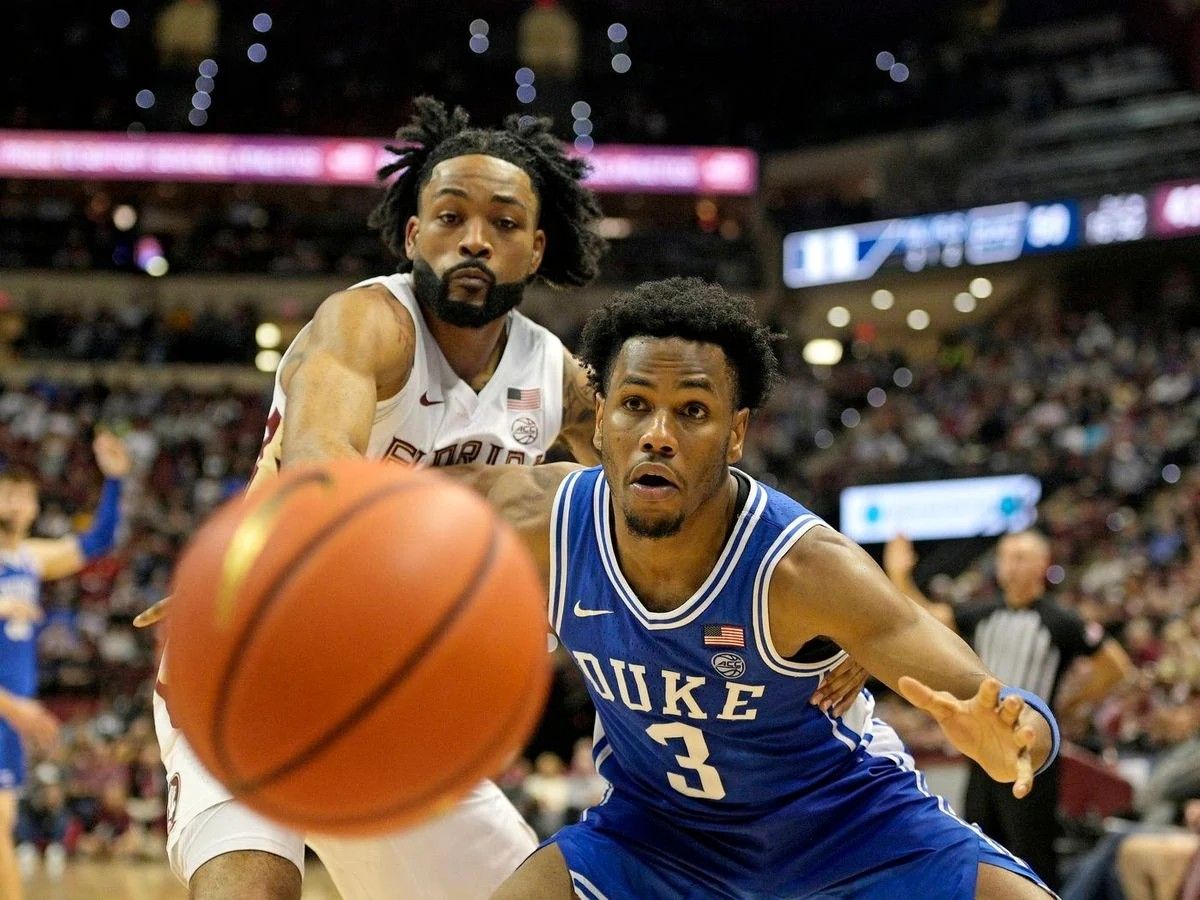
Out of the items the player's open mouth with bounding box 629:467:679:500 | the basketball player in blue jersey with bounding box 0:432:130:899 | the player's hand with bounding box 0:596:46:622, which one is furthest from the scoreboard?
the player's open mouth with bounding box 629:467:679:500

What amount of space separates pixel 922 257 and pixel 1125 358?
4669 millimetres

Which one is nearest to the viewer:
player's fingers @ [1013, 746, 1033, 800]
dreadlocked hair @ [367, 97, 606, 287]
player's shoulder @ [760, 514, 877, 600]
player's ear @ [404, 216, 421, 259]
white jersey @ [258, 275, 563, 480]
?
player's fingers @ [1013, 746, 1033, 800]

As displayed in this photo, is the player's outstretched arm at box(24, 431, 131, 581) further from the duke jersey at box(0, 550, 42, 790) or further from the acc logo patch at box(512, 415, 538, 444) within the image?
the acc logo patch at box(512, 415, 538, 444)

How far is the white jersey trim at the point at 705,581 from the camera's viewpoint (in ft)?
9.55

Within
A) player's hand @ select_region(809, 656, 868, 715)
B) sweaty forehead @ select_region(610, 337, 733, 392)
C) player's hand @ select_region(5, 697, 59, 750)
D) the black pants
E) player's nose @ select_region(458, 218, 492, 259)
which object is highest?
player's nose @ select_region(458, 218, 492, 259)

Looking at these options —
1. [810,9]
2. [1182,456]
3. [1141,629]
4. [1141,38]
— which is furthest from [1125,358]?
[810,9]

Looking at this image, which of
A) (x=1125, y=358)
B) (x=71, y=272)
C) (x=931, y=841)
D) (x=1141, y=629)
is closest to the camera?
(x=931, y=841)

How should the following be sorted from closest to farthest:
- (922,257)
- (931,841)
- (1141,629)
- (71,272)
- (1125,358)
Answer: (931,841) < (1141,629) < (1125,358) < (922,257) < (71,272)

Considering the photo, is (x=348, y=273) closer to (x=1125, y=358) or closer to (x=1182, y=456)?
(x=1125, y=358)

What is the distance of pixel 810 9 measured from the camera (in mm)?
27641

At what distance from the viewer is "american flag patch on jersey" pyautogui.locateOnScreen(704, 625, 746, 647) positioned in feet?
9.50

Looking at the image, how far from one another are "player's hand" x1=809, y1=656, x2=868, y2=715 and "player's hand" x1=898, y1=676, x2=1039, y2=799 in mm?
402

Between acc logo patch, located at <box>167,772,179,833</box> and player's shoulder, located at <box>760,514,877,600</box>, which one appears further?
acc logo patch, located at <box>167,772,179,833</box>

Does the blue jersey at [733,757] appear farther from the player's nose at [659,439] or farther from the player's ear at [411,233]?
the player's ear at [411,233]
